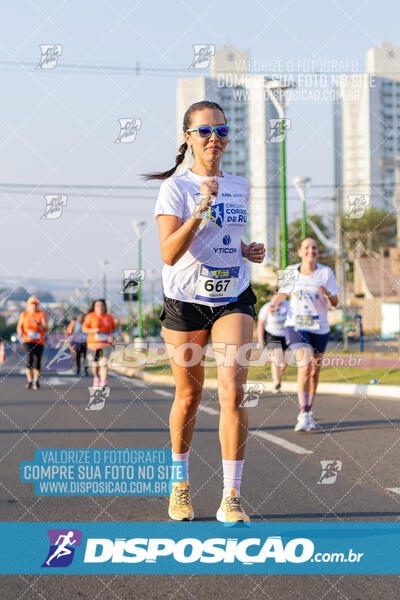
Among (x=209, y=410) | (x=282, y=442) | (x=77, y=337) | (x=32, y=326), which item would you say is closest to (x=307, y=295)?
(x=282, y=442)

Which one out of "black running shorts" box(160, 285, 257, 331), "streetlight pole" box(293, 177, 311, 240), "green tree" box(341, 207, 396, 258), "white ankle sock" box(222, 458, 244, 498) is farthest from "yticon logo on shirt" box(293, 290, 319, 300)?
"green tree" box(341, 207, 396, 258)

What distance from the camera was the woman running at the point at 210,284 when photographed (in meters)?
4.66

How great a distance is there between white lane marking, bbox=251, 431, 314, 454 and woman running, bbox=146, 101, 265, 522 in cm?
289

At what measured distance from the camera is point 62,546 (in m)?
4.25

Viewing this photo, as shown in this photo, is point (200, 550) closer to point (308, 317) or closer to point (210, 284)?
point (210, 284)

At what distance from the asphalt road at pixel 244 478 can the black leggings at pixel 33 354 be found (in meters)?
2.98

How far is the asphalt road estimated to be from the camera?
12.0ft

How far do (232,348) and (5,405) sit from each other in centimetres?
871

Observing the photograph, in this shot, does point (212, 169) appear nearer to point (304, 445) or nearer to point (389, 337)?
point (304, 445)

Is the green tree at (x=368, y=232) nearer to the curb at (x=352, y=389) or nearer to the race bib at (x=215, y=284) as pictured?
the curb at (x=352, y=389)

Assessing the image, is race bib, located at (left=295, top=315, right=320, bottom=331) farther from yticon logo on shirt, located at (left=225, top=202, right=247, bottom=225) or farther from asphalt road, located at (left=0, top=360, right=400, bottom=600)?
yticon logo on shirt, located at (left=225, top=202, right=247, bottom=225)

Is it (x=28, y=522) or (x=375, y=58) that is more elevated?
(x=375, y=58)

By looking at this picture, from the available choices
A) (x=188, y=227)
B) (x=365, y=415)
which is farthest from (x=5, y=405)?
(x=188, y=227)

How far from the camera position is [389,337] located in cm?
3284
